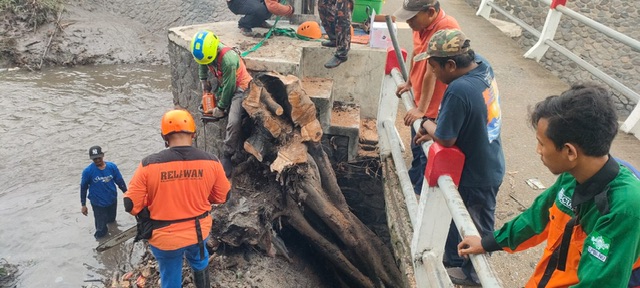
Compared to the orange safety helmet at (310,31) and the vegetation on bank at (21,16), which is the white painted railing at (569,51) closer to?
the orange safety helmet at (310,31)

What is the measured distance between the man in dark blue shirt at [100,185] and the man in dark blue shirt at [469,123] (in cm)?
512

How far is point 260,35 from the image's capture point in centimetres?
676

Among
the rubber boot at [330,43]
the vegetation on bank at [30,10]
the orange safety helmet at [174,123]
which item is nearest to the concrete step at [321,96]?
the rubber boot at [330,43]

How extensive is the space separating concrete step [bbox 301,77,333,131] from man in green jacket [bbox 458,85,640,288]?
3646mm

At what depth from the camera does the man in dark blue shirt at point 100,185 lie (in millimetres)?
6543

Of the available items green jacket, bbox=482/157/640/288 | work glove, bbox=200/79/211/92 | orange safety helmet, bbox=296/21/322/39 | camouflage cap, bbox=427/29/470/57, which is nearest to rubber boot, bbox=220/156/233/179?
work glove, bbox=200/79/211/92

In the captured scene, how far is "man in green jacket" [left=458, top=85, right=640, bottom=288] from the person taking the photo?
1584mm

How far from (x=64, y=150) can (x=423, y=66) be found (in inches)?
329

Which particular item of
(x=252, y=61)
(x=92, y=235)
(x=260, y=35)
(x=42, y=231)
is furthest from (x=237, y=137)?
(x=42, y=231)

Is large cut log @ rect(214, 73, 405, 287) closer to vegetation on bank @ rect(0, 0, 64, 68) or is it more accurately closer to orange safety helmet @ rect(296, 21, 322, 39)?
orange safety helmet @ rect(296, 21, 322, 39)

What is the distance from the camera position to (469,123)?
285 centimetres

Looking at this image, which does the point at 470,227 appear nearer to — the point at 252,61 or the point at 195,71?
the point at 252,61

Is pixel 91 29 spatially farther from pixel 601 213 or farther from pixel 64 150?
pixel 601 213

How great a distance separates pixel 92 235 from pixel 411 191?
235 inches
